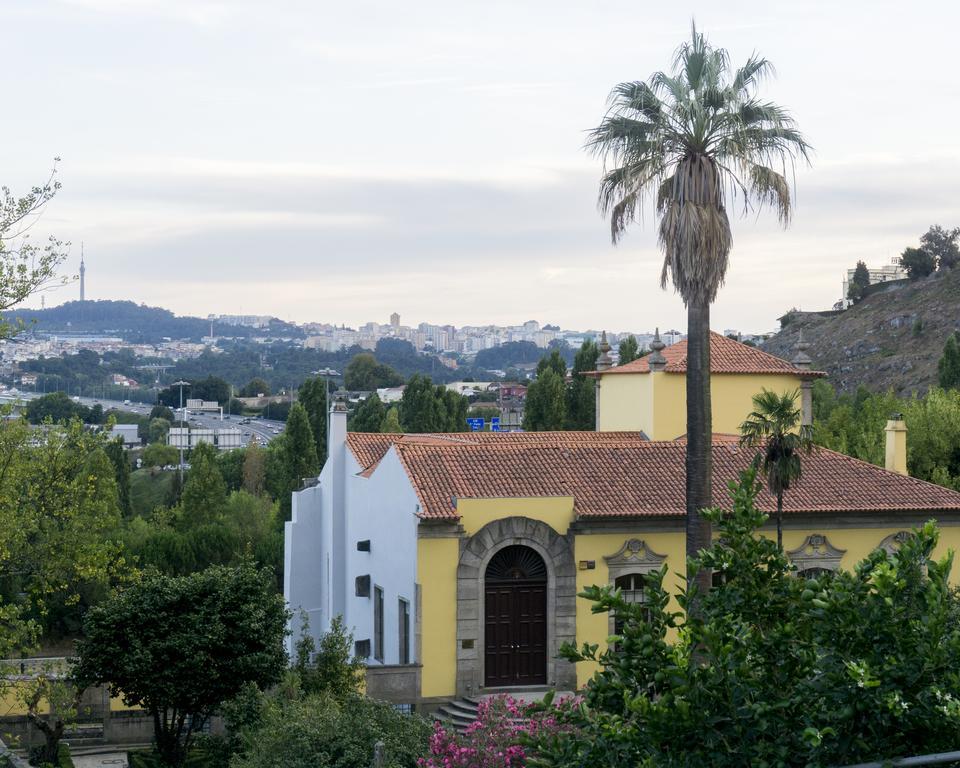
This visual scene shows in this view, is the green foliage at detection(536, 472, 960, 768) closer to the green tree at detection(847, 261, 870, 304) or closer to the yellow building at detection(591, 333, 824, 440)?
the yellow building at detection(591, 333, 824, 440)

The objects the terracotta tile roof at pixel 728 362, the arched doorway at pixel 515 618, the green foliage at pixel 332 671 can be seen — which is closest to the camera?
the green foliage at pixel 332 671

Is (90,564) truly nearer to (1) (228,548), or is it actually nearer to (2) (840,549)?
(2) (840,549)

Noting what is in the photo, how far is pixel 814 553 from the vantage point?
30219 mm

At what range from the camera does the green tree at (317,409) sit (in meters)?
63.8

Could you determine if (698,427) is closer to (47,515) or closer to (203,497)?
(47,515)

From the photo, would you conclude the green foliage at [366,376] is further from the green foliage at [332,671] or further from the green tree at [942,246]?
the green foliage at [332,671]

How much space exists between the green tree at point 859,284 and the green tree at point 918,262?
675 centimetres

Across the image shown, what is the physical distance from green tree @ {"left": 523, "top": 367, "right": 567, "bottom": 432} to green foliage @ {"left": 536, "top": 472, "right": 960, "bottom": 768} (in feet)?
169

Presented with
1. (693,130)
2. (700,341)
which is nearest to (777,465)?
(700,341)

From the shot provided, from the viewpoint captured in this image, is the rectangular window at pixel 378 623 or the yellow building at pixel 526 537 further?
the rectangular window at pixel 378 623

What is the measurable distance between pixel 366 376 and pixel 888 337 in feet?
303

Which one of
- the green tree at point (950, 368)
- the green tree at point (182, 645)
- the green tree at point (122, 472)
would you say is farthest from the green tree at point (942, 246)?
the green tree at point (182, 645)

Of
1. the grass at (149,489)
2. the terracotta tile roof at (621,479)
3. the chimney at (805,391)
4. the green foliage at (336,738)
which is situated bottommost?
the green foliage at (336,738)

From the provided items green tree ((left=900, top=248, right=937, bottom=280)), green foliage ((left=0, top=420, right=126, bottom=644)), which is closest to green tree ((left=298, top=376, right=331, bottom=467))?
green foliage ((left=0, top=420, right=126, bottom=644))
